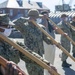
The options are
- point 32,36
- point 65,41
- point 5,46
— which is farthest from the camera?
point 65,41

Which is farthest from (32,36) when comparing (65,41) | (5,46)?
(65,41)

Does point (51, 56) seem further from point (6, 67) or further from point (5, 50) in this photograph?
point (6, 67)

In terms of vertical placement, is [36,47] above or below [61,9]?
above

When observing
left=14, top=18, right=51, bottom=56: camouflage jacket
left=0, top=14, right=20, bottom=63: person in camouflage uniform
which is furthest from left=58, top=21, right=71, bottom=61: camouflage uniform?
left=0, top=14, right=20, bottom=63: person in camouflage uniform

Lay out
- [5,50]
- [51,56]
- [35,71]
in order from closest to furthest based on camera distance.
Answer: [5,50] < [35,71] < [51,56]

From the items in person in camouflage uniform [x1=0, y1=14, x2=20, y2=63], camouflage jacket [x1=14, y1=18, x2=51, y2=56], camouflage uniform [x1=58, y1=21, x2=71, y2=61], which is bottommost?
camouflage uniform [x1=58, y1=21, x2=71, y2=61]

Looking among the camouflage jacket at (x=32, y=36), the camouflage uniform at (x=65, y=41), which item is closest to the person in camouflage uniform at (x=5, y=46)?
the camouflage jacket at (x=32, y=36)

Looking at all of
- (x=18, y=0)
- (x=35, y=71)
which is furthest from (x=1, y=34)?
(x=18, y=0)

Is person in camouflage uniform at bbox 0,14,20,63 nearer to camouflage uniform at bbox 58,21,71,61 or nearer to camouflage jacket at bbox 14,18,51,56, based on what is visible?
camouflage jacket at bbox 14,18,51,56

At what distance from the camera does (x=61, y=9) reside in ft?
180

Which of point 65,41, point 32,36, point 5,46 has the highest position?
point 5,46

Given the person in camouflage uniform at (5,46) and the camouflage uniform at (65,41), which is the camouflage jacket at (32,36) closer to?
the person in camouflage uniform at (5,46)

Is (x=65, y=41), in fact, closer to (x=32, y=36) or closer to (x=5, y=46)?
(x=32, y=36)

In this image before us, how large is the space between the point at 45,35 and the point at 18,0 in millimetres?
61197
